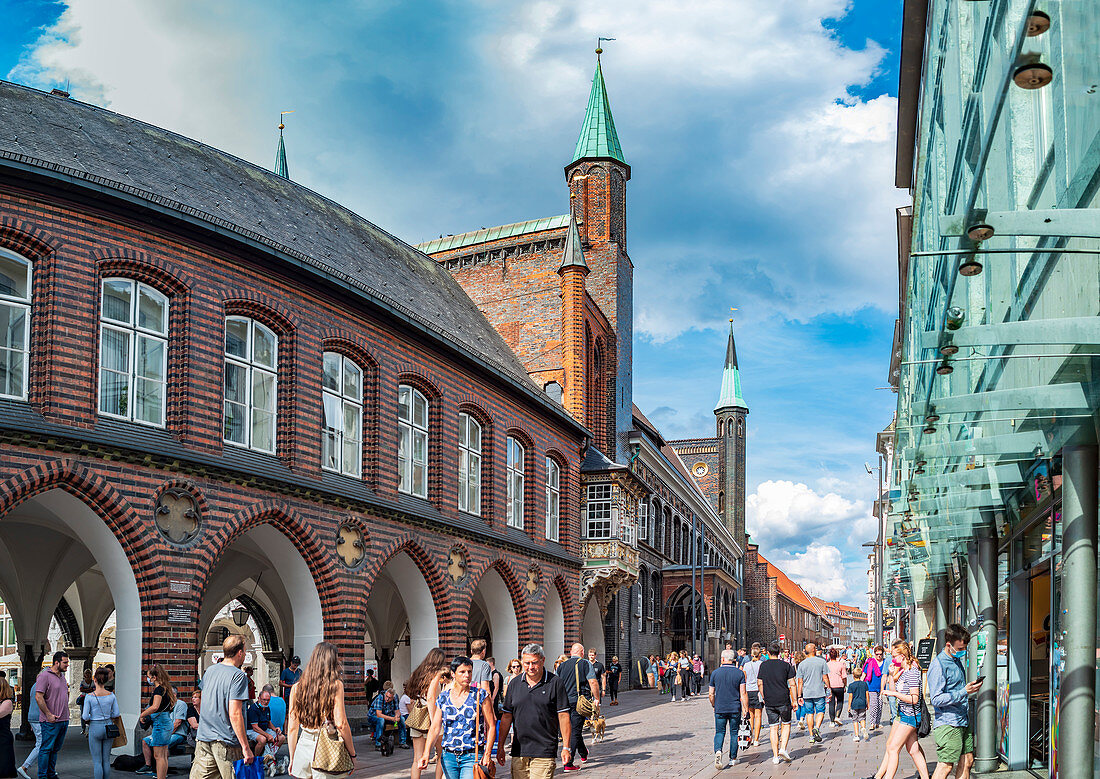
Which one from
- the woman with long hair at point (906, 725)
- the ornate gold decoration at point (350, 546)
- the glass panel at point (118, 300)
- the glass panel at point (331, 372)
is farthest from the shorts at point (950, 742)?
the glass panel at point (331, 372)

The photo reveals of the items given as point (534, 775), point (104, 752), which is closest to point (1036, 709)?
point (534, 775)

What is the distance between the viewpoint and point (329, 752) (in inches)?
305

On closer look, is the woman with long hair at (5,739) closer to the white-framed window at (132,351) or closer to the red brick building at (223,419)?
the red brick building at (223,419)

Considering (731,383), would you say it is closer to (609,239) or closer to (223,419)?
(609,239)

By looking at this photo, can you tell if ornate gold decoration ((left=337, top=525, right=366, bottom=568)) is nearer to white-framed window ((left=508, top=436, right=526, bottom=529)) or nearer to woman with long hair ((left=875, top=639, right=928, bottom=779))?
white-framed window ((left=508, top=436, right=526, bottom=529))

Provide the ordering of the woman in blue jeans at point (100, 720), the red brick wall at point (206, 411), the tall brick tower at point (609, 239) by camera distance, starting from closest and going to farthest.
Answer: the woman in blue jeans at point (100, 720), the red brick wall at point (206, 411), the tall brick tower at point (609, 239)

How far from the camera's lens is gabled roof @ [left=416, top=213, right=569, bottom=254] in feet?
137

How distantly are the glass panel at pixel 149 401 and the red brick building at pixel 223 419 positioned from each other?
3 centimetres

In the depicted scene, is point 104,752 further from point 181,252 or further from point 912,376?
point 912,376

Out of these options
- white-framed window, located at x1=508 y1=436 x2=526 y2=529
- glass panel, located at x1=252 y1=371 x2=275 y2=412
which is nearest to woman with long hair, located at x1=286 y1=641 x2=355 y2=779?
glass panel, located at x1=252 y1=371 x2=275 y2=412

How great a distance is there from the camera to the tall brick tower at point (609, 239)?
42938mm

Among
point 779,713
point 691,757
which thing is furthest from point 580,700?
point 779,713

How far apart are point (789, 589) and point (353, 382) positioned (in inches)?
3935

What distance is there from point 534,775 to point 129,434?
29.6 feet
